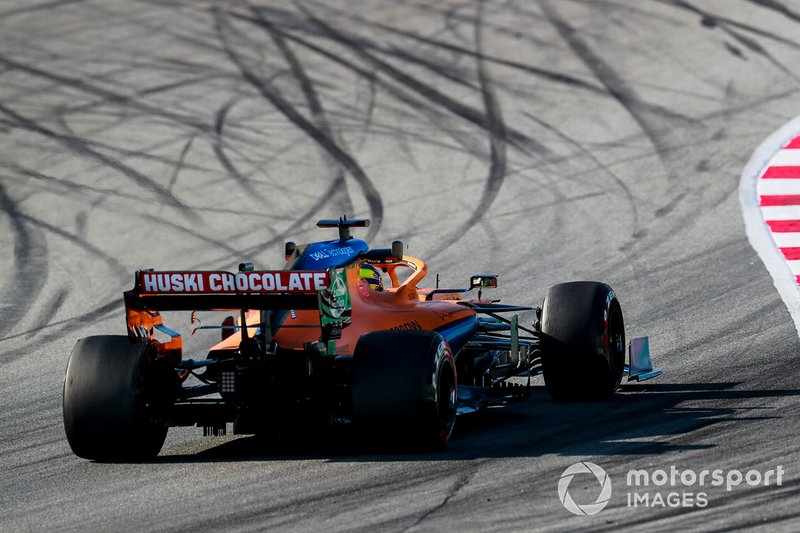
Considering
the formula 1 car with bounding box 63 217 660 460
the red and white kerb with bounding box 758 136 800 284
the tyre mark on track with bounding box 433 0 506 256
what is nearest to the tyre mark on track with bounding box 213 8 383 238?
the tyre mark on track with bounding box 433 0 506 256

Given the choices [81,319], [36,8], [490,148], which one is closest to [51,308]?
[81,319]

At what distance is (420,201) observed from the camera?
17.5 m

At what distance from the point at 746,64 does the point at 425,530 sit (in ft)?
51.7

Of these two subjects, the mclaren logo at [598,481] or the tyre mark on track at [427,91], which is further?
the tyre mark on track at [427,91]

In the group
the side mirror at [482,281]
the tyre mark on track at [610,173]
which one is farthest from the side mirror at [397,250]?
the tyre mark on track at [610,173]

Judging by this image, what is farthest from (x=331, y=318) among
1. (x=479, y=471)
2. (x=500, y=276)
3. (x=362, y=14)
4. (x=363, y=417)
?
(x=362, y=14)

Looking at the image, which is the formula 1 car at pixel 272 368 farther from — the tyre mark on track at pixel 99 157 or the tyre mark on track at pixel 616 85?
the tyre mark on track at pixel 616 85

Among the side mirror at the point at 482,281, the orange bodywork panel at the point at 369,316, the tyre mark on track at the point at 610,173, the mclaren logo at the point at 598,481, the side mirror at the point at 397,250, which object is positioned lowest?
the mclaren logo at the point at 598,481

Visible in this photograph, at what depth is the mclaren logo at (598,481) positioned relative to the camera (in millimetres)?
7086

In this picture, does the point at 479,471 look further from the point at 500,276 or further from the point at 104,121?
the point at 104,121

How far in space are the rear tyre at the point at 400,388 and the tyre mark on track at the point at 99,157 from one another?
30.0 ft

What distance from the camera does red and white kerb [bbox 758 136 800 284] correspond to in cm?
1459

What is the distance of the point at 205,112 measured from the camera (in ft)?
67.4

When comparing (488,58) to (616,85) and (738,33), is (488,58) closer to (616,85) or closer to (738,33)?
(616,85)
